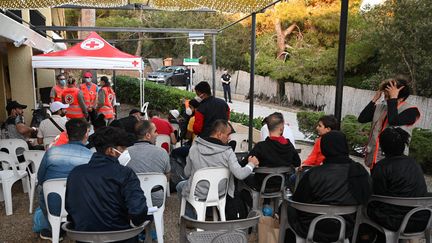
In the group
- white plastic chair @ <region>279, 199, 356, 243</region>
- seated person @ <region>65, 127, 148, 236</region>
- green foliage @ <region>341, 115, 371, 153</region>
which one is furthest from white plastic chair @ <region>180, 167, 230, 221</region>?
green foliage @ <region>341, 115, 371, 153</region>

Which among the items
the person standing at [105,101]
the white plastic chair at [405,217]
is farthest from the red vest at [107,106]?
the white plastic chair at [405,217]

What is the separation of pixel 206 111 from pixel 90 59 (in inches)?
141

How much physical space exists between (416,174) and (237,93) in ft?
73.8

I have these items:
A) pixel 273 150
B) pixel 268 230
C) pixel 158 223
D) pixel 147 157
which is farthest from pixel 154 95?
pixel 268 230

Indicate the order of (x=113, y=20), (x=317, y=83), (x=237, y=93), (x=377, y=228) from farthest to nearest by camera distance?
(x=113, y=20) < (x=237, y=93) < (x=317, y=83) < (x=377, y=228)

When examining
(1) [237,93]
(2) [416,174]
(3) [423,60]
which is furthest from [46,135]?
(1) [237,93]

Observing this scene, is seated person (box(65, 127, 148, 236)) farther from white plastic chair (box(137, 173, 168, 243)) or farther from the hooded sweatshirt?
the hooded sweatshirt

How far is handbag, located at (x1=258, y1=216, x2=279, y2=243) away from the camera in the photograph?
3.18 meters

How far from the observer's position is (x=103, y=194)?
244 cm

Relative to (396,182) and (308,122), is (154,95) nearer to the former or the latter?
(308,122)

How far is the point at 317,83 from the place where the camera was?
62.0 ft

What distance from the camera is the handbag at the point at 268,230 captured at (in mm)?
3178

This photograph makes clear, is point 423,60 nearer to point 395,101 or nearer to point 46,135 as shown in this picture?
point 395,101

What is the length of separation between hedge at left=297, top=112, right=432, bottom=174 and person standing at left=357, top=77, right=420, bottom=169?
3.33 m
